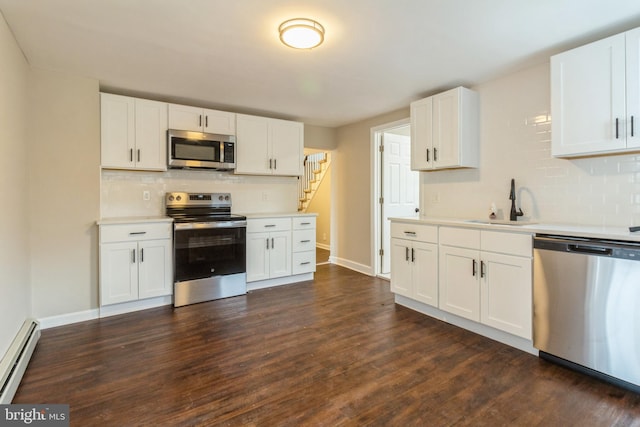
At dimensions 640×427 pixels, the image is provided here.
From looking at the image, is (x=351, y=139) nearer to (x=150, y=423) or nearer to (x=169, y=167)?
(x=169, y=167)

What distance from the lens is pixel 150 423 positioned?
166 centimetres

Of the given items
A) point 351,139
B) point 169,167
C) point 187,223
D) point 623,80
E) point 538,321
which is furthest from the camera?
point 351,139

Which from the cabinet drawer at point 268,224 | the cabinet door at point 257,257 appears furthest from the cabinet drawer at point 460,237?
the cabinet door at point 257,257

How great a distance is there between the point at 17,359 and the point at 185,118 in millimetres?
2689

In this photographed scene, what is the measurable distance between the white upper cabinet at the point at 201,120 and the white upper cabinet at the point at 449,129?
231cm

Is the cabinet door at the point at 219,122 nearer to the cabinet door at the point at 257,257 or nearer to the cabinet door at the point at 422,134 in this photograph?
the cabinet door at the point at 257,257

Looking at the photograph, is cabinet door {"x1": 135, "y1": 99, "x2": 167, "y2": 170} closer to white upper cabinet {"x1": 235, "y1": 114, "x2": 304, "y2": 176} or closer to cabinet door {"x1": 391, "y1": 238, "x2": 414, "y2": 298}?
white upper cabinet {"x1": 235, "y1": 114, "x2": 304, "y2": 176}

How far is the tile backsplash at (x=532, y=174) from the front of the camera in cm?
242

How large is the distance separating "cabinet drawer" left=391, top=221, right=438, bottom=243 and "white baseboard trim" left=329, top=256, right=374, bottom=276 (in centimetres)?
148

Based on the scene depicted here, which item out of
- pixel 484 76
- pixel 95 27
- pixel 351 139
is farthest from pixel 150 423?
pixel 351 139

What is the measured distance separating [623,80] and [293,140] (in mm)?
3446

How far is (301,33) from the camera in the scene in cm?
221

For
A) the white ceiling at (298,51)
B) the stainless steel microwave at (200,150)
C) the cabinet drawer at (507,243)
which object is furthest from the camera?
the stainless steel microwave at (200,150)

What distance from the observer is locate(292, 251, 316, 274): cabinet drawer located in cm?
438
